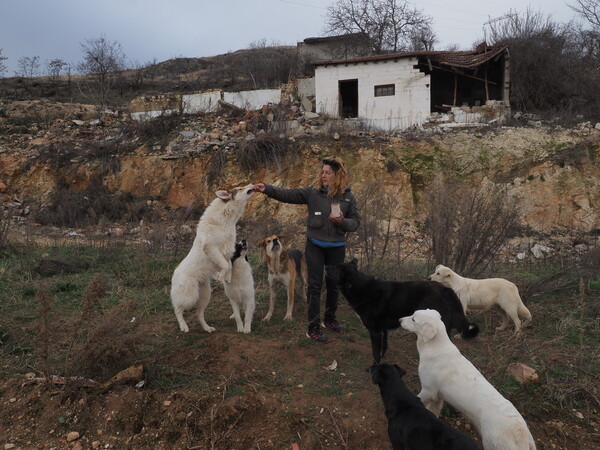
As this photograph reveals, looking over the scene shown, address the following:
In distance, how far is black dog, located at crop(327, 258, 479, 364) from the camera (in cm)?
411

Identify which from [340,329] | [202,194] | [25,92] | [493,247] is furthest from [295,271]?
[25,92]

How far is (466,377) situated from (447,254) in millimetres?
4109

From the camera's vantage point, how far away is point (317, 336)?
483 centimetres

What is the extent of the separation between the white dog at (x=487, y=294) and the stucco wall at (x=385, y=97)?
44.5 feet

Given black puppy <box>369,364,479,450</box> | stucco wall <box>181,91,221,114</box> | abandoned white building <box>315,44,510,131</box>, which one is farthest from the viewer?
stucco wall <box>181,91,221,114</box>

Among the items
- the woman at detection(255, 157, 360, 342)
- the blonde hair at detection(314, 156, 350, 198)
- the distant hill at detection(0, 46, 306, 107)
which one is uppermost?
→ the distant hill at detection(0, 46, 306, 107)

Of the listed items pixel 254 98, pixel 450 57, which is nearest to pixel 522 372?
pixel 450 57

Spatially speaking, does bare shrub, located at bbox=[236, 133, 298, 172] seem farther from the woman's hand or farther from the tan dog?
the woman's hand

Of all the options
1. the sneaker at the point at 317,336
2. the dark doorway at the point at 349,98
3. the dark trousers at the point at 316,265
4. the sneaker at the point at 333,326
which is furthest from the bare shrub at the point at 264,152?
the sneaker at the point at 317,336

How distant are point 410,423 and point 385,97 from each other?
56.4 feet

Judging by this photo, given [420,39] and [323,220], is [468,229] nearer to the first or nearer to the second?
[323,220]

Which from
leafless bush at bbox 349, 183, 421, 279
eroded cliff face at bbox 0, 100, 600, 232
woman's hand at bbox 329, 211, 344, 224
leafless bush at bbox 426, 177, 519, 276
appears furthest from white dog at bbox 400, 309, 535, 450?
eroded cliff face at bbox 0, 100, 600, 232

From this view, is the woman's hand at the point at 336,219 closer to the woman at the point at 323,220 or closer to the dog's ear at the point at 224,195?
the woman at the point at 323,220

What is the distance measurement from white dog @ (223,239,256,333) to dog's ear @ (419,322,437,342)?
241cm
